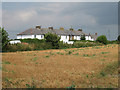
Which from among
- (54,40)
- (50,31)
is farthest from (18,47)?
(50,31)

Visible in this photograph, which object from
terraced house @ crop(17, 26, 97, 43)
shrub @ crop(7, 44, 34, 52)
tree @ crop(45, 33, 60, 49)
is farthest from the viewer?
terraced house @ crop(17, 26, 97, 43)

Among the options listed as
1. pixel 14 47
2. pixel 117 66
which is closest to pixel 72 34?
pixel 14 47

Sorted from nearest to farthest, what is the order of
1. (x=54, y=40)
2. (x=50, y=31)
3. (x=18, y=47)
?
1. (x=18, y=47)
2. (x=54, y=40)
3. (x=50, y=31)

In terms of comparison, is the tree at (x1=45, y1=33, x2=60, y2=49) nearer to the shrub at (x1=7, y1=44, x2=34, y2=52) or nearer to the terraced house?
the shrub at (x1=7, y1=44, x2=34, y2=52)

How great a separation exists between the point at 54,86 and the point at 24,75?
340cm

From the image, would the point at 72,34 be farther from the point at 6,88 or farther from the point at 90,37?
the point at 6,88

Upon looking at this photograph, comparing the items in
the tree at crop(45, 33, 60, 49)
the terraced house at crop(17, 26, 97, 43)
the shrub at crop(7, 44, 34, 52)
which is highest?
the terraced house at crop(17, 26, 97, 43)

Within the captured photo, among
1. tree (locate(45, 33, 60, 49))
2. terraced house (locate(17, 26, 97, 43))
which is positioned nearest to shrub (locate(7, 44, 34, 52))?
tree (locate(45, 33, 60, 49))

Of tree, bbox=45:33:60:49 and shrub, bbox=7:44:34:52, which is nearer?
shrub, bbox=7:44:34:52

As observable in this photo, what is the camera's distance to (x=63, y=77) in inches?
431

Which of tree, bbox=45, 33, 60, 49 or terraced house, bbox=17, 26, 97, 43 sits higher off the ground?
terraced house, bbox=17, 26, 97, 43

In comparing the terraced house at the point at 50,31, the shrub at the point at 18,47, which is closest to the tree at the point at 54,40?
the shrub at the point at 18,47

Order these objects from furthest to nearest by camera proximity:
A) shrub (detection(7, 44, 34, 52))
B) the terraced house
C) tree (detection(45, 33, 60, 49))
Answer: the terraced house < tree (detection(45, 33, 60, 49)) < shrub (detection(7, 44, 34, 52))

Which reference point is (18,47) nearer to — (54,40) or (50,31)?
(54,40)
